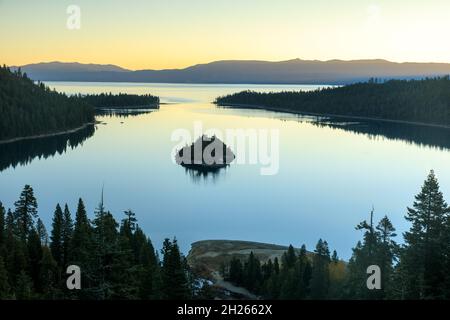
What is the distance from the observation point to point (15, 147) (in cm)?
13262

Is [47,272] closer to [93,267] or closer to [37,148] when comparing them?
[93,267]

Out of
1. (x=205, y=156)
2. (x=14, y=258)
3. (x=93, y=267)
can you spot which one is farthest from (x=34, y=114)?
(x=93, y=267)

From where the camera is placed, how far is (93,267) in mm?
18594

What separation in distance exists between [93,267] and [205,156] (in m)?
88.0

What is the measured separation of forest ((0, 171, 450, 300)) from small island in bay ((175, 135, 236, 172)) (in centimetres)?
6606

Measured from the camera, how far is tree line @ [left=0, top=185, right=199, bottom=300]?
18.4 meters

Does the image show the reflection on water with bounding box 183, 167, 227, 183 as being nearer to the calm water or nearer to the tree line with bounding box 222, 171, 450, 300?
the calm water

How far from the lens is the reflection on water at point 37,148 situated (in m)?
112

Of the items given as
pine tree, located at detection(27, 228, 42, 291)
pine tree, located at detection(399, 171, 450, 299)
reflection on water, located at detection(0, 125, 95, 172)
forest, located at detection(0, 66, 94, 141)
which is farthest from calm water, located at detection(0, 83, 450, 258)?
pine tree, located at detection(399, 171, 450, 299)

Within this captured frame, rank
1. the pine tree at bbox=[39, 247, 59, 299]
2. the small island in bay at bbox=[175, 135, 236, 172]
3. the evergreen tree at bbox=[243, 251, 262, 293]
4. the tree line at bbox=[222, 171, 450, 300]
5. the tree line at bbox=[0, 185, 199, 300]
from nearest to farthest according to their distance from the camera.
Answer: the tree line at bbox=[0, 185, 199, 300]
the tree line at bbox=[222, 171, 450, 300]
the pine tree at bbox=[39, 247, 59, 299]
the evergreen tree at bbox=[243, 251, 262, 293]
the small island in bay at bbox=[175, 135, 236, 172]

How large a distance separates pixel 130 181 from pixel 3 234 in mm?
51843

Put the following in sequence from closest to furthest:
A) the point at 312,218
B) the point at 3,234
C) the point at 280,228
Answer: the point at 3,234
the point at 280,228
the point at 312,218
